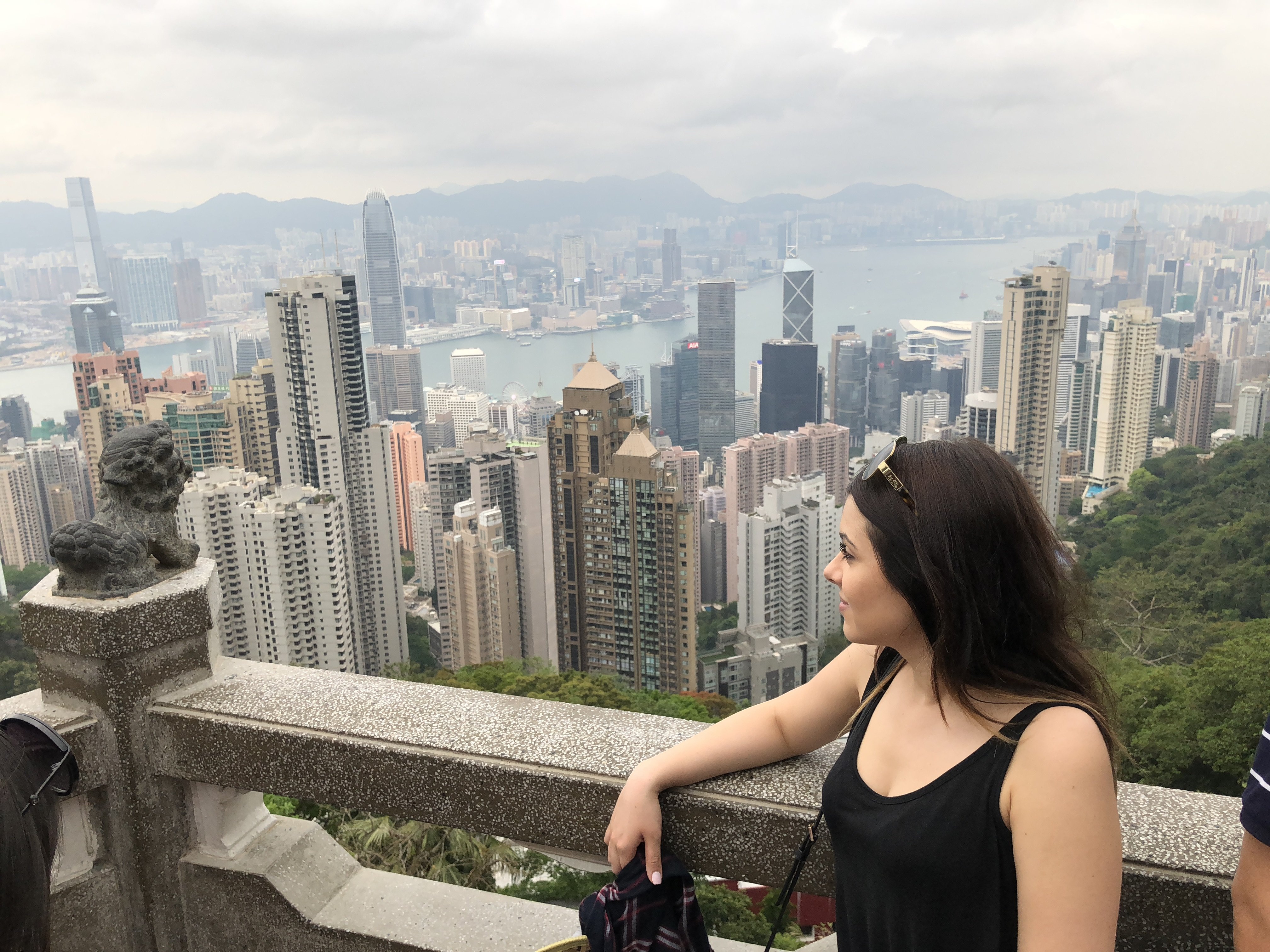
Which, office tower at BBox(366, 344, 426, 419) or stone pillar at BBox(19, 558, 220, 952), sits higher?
stone pillar at BBox(19, 558, 220, 952)

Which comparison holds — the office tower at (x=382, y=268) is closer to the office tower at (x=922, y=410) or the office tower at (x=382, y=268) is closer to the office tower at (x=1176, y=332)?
the office tower at (x=922, y=410)

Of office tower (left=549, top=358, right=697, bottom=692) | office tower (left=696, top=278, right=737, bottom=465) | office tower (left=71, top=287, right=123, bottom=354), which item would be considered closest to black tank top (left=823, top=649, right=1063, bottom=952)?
office tower (left=549, top=358, right=697, bottom=692)

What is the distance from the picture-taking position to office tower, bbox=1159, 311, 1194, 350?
93.9 feet

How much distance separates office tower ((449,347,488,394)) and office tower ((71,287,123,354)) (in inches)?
449

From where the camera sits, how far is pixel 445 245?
119 ft

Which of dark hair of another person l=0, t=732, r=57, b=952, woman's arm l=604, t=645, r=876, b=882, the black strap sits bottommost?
the black strap

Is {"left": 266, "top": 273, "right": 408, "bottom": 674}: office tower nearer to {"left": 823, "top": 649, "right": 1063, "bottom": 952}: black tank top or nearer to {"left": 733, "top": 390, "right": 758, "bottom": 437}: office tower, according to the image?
{"left": 733, "top": 390, "right": 758, "bottom": 437}: office tower

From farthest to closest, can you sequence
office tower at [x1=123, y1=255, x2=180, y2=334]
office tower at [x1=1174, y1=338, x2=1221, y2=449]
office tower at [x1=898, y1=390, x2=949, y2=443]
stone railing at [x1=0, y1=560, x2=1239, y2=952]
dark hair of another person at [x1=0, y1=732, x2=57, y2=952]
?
office tower at [x1=123, y1=255, x2=180, y2=334] → office tower at [x1=898, y1=390, x2=949, y2=443] → office tower at [x1=1174, y1=338, x2=1221, y2=449] → stone railing at [x1=0, y1=560, x2=1239, y2=952] → dark hair of another person at [x1=0, y1=732, x2=57, y2=952]

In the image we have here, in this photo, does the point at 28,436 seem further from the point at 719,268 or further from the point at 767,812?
the point at 767,812

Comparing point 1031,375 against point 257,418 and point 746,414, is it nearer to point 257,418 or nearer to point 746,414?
point 746,414

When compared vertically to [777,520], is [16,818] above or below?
above

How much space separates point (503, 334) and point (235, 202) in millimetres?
10190

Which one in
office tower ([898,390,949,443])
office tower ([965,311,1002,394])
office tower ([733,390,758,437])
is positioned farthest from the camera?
office tower ([733,390,758,437])

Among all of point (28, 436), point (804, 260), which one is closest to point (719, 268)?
point (804, 260)
